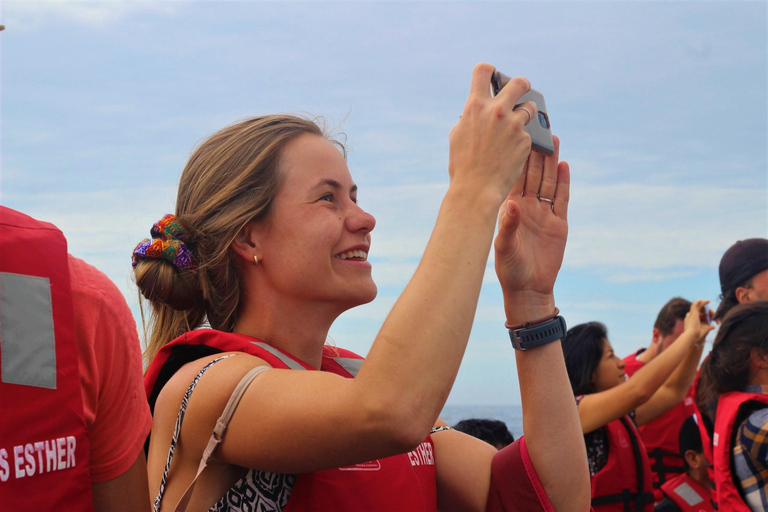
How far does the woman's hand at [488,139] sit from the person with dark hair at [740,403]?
296 cm

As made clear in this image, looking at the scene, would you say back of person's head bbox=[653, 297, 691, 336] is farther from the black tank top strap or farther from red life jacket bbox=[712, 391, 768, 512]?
the black tank top strap

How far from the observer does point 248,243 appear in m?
2.19

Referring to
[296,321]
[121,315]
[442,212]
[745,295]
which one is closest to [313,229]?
[296,321]

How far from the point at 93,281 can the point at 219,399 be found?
0.50 meters

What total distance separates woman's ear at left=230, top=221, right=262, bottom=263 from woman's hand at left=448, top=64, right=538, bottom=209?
708 millimetres

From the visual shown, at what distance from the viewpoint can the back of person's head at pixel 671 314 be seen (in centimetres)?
711

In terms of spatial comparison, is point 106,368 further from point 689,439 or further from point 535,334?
point 689,439

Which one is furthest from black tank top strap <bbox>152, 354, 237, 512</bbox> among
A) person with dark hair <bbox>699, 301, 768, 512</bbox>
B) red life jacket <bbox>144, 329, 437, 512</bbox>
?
person with dark hair <bbox>699, 301, 768, 512</bbox>

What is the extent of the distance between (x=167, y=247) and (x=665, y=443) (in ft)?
18.2

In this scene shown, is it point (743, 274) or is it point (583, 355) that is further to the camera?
point (583, 355)

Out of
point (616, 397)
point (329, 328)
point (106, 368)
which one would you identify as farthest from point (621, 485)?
point (106, 368)

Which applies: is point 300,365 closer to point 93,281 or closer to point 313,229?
point 313,229

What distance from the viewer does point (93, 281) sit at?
52.4 inches

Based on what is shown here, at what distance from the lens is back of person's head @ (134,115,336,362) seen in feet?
7.17
